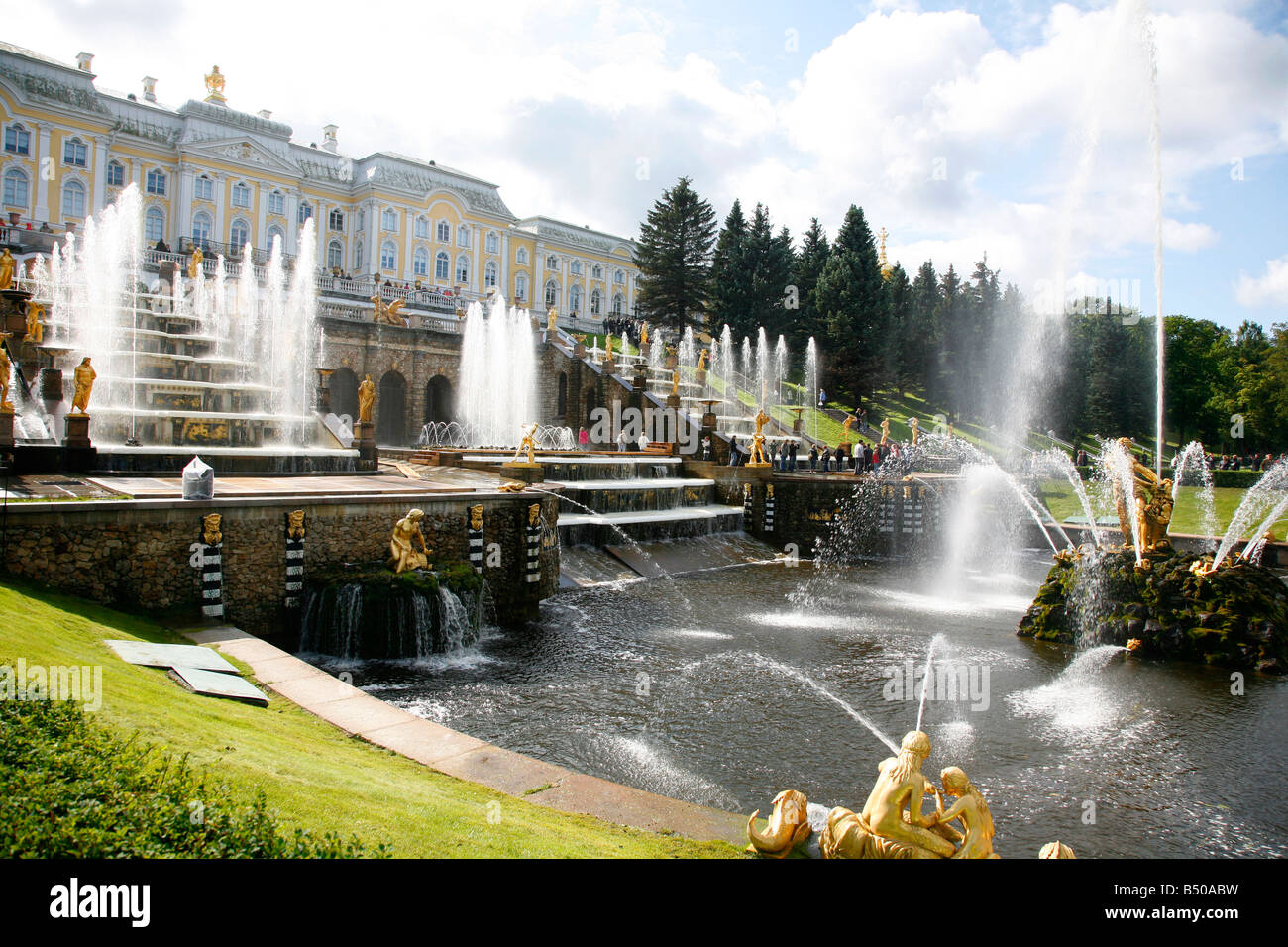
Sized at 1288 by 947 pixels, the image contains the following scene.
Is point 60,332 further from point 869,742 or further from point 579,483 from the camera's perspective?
point 869,742

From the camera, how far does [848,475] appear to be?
31.2 m

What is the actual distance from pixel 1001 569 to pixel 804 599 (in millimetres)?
9569

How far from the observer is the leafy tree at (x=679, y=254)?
6072 cm

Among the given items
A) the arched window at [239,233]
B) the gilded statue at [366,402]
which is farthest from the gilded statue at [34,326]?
the arched window at [239,233]

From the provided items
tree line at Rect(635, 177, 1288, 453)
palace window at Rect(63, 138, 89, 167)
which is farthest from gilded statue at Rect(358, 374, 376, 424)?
palace window at Rect(63, 138, 89, 167)

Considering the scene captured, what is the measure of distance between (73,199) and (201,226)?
7.28 m

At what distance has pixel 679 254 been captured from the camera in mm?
60812

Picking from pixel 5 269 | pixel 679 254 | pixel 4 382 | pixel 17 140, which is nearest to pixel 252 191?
pixel 17 140

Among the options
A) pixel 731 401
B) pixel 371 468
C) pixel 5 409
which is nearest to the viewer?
pixel 5 409

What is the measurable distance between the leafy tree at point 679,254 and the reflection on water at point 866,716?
4695 cm

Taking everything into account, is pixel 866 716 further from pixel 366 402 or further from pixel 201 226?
pixel 201 226

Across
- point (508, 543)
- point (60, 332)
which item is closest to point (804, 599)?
point (508, 543)

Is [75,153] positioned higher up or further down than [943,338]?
higher up

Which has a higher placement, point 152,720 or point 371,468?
point 371,468
